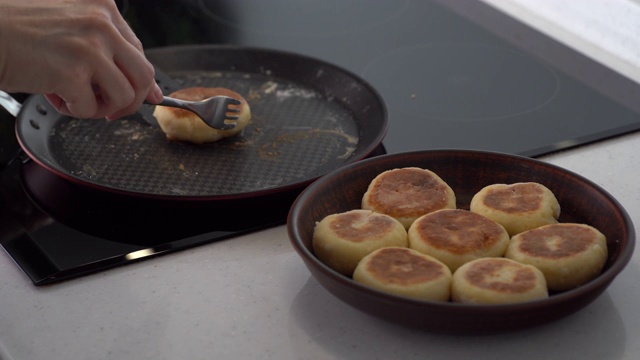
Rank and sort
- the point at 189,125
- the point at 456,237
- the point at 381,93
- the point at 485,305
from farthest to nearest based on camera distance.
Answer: the point at 381,93
the point at 189,125
the point at 456,237
the point at 485,305

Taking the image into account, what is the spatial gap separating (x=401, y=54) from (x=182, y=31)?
0.42 m

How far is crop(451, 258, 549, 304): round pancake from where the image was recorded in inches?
30.0

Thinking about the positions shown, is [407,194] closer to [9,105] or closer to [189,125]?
[189,125]

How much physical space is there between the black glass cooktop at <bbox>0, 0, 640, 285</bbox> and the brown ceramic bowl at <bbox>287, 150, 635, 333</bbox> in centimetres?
12

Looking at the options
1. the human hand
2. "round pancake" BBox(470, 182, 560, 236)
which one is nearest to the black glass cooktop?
the human hand

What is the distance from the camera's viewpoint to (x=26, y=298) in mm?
913

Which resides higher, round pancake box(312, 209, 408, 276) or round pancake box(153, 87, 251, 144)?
round pancake box(312, 209, 408, 276)

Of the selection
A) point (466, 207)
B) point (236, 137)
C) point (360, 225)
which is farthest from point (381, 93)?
point (360, 225)

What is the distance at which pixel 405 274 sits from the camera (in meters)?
0.79

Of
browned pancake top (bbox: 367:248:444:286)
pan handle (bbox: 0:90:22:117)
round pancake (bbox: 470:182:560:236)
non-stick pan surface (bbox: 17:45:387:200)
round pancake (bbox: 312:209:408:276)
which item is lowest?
pan handle (bbox: 0:90:22:117)

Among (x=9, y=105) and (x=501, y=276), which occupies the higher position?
(x=501, y=276)

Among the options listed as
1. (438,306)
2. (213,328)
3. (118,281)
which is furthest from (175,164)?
(438,306)

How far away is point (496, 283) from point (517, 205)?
0.50ft

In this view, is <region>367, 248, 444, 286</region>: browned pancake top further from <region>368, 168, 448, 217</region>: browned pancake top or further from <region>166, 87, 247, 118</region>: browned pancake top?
<region>166, 87, 247, 118</region>: browned pancake top
